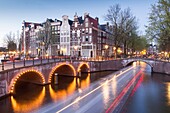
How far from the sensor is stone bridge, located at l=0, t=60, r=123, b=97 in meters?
22.6

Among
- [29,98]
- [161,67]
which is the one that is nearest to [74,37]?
[161,67]

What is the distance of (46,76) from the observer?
31.0 metres

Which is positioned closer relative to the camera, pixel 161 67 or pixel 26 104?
pixel 26 104

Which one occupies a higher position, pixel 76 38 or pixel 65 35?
pixel 65 35

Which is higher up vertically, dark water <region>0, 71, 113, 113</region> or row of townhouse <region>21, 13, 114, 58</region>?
row of townhouse <region>21, 13, 114, 58</region>

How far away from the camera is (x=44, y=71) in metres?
30.3

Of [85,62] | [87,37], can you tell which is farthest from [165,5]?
[87,37]

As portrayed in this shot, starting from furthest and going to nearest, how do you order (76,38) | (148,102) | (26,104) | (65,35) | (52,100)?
(65,35) → (76,38) → (52,100) → (148,102) → (26,104)

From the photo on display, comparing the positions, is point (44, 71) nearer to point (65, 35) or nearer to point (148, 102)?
point (148, 102)

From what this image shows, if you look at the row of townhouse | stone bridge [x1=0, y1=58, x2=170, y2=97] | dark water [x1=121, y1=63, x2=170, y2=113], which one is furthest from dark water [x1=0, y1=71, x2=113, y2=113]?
the row of townhouse

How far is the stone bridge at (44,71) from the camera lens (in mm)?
22578

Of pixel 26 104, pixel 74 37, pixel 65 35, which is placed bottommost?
pixel 26 104

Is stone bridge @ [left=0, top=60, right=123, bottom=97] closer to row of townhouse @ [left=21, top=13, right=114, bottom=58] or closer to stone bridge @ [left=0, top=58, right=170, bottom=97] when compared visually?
stone bridge @ [left=0, top=58, right=170, bottom=97]

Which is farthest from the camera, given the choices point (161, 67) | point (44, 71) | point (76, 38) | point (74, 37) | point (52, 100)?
point (74, 37)
